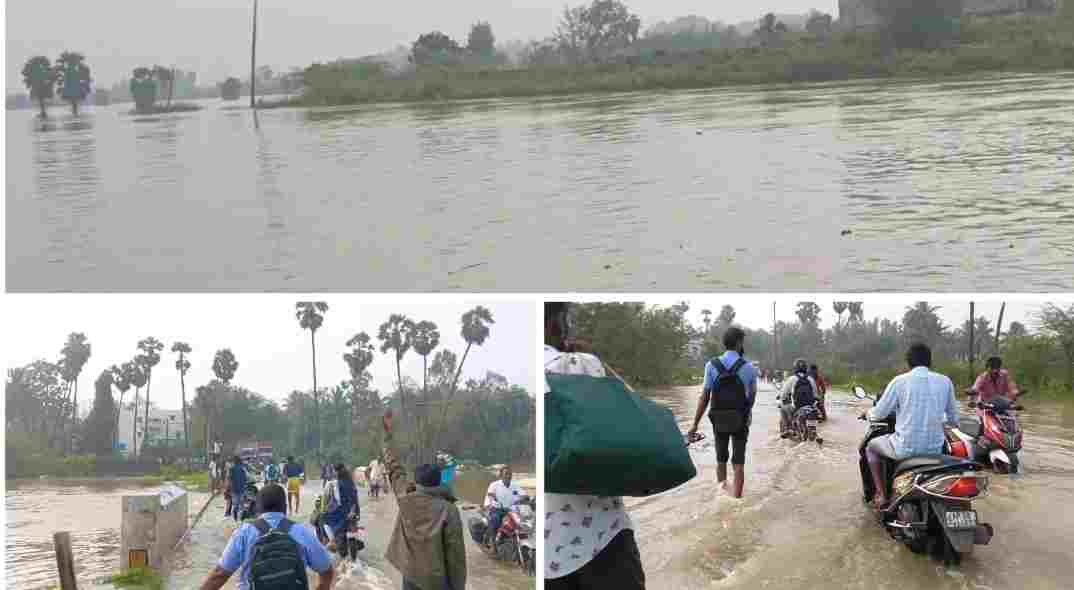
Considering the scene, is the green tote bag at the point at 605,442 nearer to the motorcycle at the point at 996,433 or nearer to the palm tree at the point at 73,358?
the motorcycle at the point at 996,433

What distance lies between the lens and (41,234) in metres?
14.5

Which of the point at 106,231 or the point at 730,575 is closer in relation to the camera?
the point at 730,575

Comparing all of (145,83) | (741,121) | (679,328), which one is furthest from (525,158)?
(145,83)

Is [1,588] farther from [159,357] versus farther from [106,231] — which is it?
[106,231]

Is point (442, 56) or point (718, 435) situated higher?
point (442, 56)

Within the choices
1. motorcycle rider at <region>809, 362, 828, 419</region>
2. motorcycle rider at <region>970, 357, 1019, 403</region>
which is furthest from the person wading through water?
motorcycle rider at <region>809, 362, 828, 419</region>

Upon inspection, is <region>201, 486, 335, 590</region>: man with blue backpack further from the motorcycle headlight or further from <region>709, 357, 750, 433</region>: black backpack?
the motorcycle headlight

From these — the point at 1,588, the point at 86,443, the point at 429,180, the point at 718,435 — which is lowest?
the point at 86,443

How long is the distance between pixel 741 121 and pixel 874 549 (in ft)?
57.3

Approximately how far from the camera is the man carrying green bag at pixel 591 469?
3.52m

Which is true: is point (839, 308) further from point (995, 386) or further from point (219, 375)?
point (219, 375)

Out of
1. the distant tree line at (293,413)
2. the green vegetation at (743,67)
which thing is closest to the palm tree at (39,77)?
the green vegetation at (743,67)

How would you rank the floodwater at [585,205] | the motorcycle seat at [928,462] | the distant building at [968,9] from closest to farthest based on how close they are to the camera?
the motorcycle seat at [928,462] < the floodwater at [585,205] < the distant building at [968,9]

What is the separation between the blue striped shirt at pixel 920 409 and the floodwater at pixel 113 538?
3.21m
